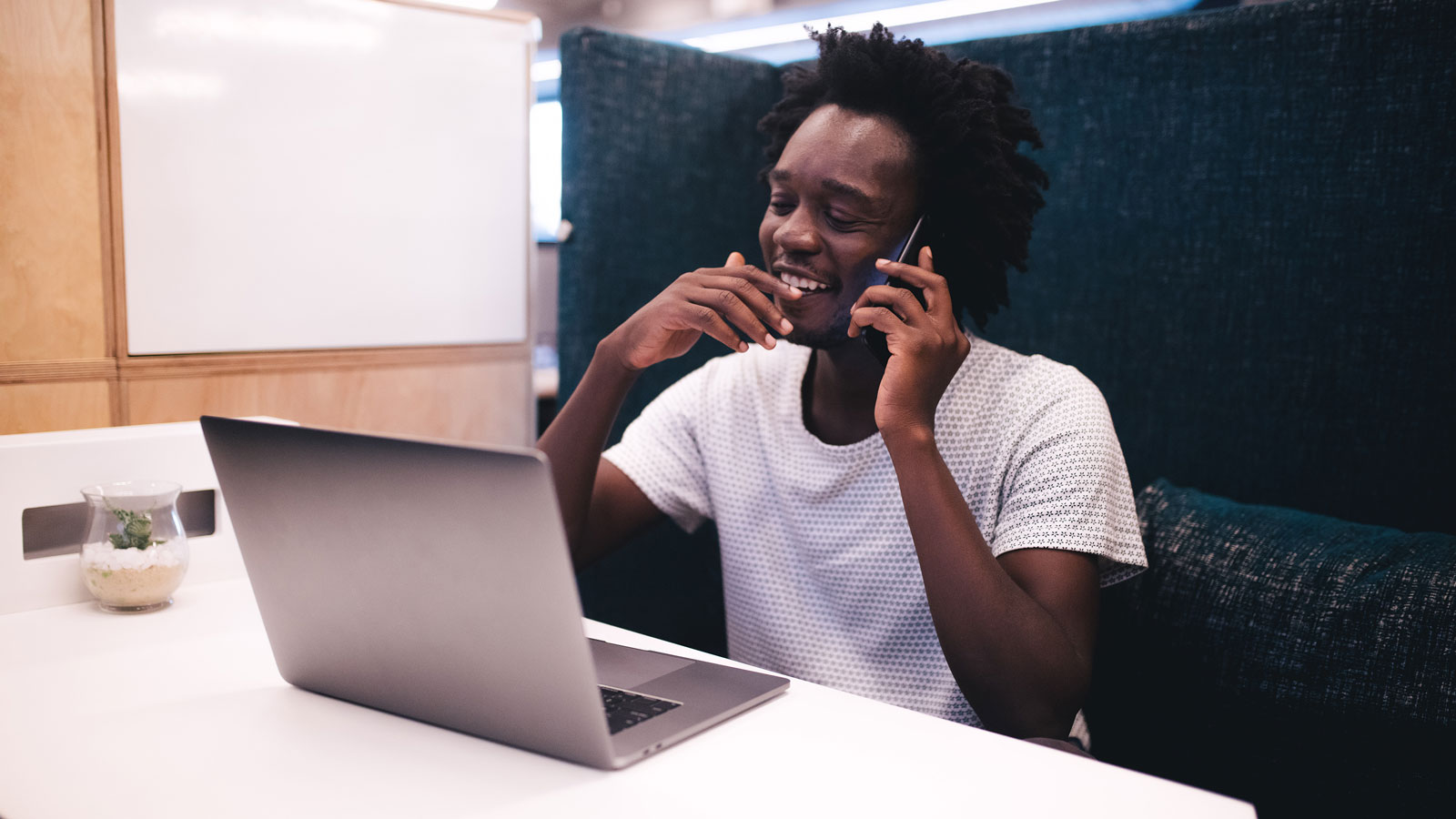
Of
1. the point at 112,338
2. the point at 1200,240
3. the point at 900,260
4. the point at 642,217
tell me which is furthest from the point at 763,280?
the point at 112,338

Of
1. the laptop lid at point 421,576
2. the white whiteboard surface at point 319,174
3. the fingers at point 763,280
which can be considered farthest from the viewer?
the white whiteboard surface at point 319,174

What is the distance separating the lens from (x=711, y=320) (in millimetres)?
1179

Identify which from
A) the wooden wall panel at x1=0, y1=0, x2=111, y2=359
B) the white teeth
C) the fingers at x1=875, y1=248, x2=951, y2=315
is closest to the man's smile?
the white teeth

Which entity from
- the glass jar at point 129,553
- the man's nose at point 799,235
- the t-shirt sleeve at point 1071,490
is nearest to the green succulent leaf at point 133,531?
→ the glass jar at point 129,553

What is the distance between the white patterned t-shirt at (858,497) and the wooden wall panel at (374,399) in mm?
412

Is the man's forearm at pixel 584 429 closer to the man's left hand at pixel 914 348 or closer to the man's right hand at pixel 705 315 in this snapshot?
the man's right hand at pixel 705 315

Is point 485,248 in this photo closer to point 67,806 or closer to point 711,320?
point 711,320

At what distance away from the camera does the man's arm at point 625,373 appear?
1.18 m

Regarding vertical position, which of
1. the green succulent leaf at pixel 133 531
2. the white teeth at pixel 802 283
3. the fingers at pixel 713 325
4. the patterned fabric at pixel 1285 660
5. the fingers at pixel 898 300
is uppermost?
the white teeth at pixel 802 283

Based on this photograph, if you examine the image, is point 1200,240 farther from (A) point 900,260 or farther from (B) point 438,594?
(B) point 438,594

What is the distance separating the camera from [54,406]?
1291 millimetres

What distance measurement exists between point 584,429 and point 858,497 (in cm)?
35

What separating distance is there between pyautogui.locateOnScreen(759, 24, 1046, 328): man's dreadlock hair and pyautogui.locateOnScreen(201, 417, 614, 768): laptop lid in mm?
753

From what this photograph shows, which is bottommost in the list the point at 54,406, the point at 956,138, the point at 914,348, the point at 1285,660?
the point at 1285,660
